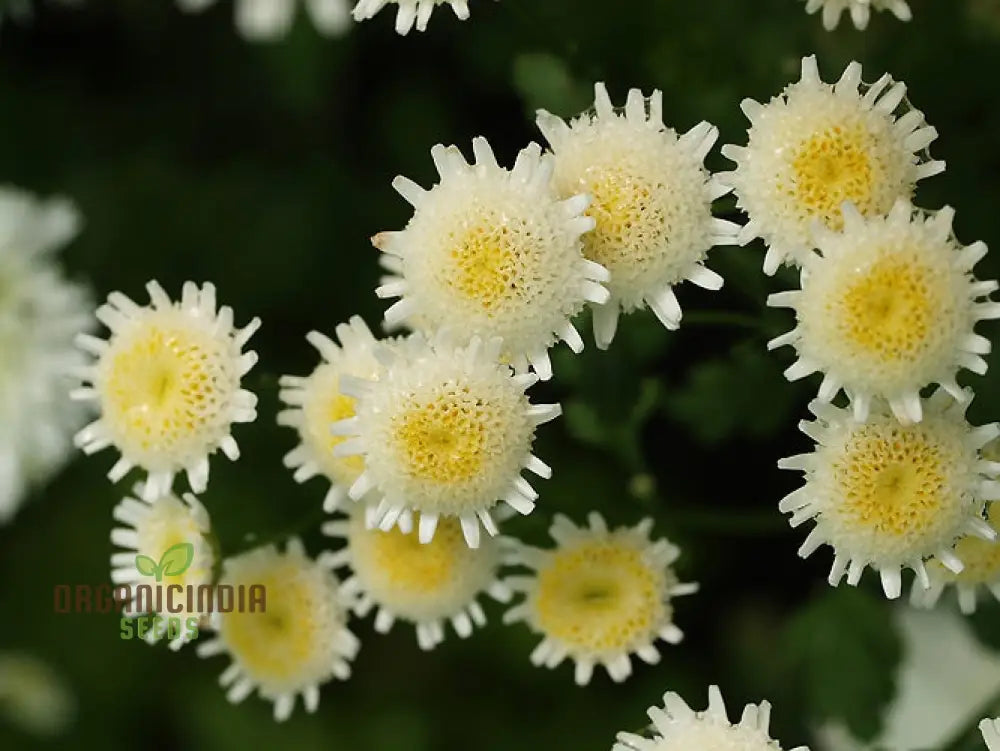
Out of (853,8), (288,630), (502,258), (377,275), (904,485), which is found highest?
(377,275)

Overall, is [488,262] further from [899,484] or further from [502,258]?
[899,484]

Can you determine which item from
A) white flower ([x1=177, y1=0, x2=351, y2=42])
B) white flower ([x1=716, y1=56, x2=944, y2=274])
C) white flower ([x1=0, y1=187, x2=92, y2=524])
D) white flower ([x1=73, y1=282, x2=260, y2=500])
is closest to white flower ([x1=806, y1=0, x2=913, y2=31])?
white flower ([x1=716, y1=56, x2=944, y2=274])

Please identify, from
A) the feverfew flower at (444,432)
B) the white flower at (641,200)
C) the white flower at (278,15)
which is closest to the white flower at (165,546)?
the feverfew flower at (444,432)

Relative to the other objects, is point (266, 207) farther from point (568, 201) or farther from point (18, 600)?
point (568, 201)

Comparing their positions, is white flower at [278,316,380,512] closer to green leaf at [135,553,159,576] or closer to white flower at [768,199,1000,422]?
green leaf at [135,553,159,576]

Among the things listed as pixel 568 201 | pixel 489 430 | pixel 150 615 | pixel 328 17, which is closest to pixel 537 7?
pixel 328 17

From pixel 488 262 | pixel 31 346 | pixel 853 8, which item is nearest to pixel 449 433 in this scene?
pixel 488 262

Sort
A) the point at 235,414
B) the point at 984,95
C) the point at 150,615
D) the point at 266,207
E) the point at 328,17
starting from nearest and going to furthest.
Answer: the point at 235,414
the point at 150,615
the point at 984,95
the point at 328,17
the point at 266,207
